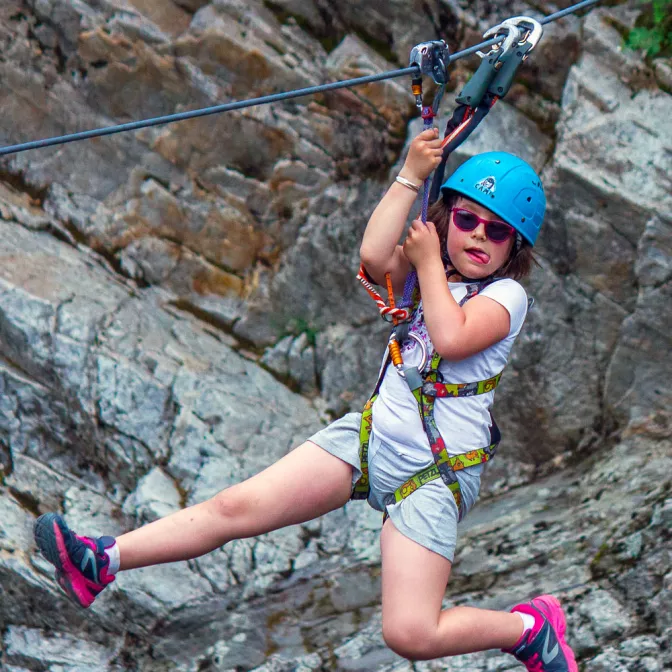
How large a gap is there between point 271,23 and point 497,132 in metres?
1.64

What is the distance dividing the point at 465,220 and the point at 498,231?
0.41 ft

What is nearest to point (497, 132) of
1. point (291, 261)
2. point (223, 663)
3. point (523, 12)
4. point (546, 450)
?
point (523, 12)

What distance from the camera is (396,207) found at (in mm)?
3205

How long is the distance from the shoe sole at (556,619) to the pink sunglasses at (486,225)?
4.67ft

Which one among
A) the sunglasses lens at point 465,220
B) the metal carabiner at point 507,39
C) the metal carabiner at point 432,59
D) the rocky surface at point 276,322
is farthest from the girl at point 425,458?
the rocky surface at point 276,322

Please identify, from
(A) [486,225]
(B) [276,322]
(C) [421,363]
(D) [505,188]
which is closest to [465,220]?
(A) [486,225]

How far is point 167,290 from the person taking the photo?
5754 mm

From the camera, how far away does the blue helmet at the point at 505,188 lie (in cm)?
318

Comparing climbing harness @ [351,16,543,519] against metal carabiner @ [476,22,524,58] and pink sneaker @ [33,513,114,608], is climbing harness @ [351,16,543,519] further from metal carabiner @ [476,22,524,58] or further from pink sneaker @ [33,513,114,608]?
pink sneaker @ [33,513,114,608]

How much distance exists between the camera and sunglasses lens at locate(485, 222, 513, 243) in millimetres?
3191

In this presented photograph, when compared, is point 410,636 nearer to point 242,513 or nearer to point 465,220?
point 242,513

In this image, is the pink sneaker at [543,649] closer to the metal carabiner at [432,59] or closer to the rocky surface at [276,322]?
the rocky surface at [276,322]

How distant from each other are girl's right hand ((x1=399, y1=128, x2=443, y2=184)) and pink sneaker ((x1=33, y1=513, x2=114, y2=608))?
176 centimetres

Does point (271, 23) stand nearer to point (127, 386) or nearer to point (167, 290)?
point (167, 290)
